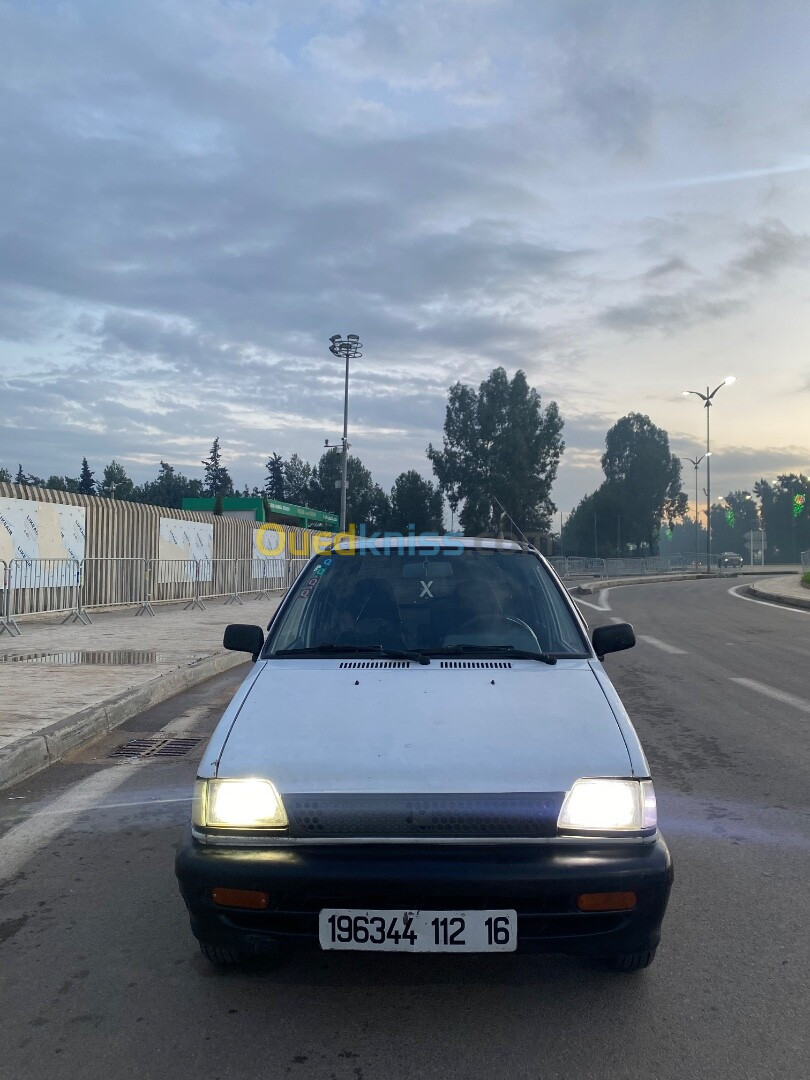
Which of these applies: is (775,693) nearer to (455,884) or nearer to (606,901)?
(606,901)

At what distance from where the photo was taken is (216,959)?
3.05 meters

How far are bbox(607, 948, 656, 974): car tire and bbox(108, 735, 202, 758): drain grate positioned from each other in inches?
174

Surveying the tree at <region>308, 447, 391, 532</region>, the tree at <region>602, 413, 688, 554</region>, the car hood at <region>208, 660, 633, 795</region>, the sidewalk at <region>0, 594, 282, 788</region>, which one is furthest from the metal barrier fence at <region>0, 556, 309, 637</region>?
the tree at <region>602, 413, 688, 554</region>

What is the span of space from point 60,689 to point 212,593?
1727cm

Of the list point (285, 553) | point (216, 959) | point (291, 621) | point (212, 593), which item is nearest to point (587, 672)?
point (291, 621)

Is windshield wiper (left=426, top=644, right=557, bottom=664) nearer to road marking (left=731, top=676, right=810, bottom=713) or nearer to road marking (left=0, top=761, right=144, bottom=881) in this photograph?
road marking (left=0, top=761, right=144, bottom=881)

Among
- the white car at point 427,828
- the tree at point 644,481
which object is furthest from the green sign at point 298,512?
the tree at point 644,481

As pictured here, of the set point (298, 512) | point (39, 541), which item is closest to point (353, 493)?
point (298, 512)

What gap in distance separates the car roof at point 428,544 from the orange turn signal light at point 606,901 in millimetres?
2218

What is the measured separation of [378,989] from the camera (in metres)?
3.00

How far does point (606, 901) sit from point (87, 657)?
10482 millimetres

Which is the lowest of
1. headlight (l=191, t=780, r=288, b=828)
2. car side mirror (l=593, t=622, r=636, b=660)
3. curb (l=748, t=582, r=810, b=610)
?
curb (l=748, t=582, r=810, b=610)

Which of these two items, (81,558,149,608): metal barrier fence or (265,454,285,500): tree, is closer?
(81,558,149,608): metal barrier fence

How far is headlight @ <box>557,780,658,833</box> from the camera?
2.81 metres
